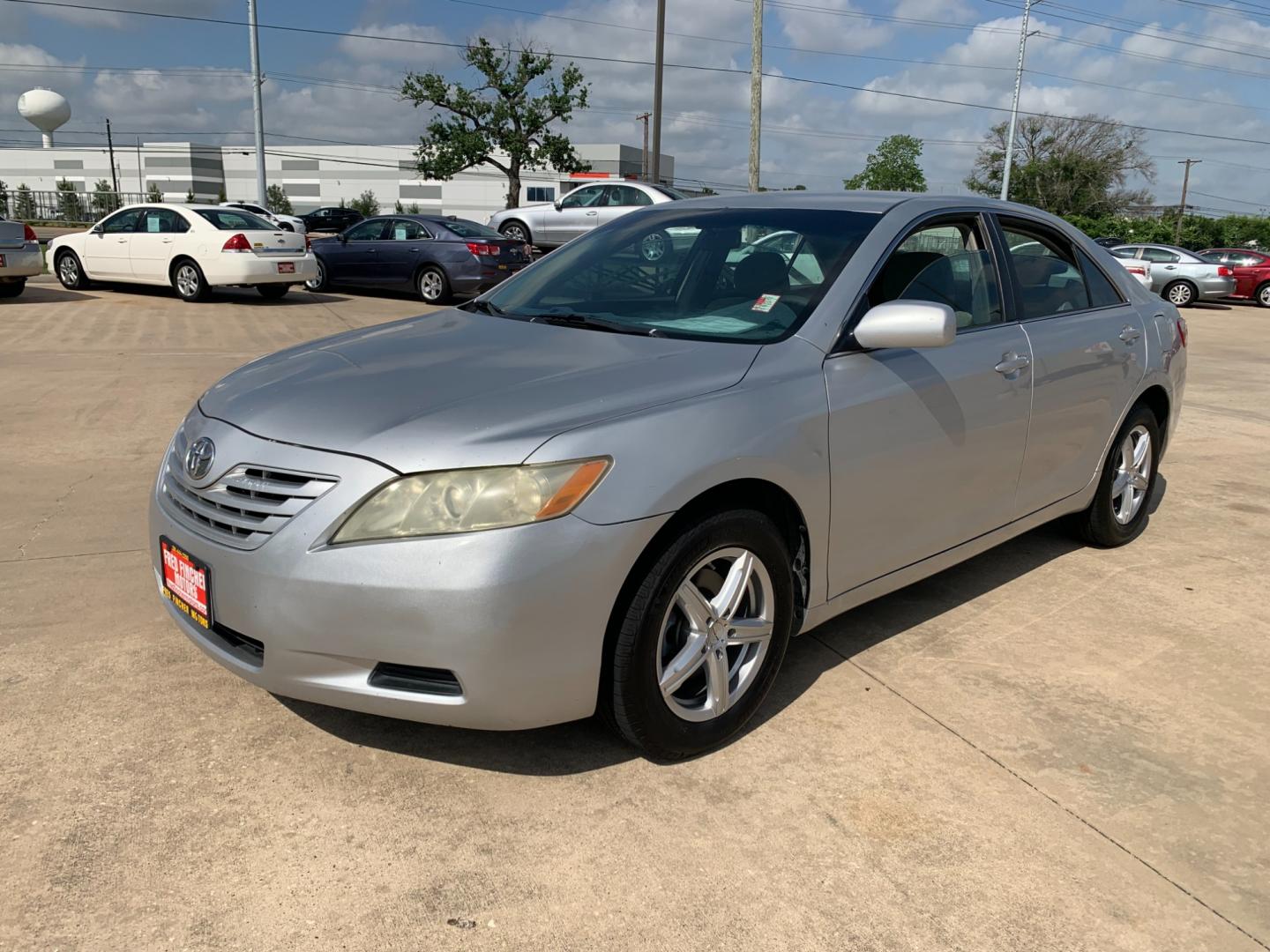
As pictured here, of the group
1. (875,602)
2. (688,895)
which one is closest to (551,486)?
(688,895)

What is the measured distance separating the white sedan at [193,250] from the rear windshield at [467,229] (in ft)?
7.15

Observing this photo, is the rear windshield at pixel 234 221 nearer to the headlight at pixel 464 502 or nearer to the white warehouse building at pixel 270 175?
the headlight at pixel 464 502

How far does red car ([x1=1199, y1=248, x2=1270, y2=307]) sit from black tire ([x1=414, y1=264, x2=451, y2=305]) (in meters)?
19.3

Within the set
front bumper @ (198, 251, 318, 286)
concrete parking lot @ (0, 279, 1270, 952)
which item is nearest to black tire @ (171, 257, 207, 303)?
front bumper @ (198, 251, 318, 286)

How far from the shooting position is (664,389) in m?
2.83

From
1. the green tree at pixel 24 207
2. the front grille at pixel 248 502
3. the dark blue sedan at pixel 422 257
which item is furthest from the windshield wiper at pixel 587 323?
the green tree at pixel 24 207

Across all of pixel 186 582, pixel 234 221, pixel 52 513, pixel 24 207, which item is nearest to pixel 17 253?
pixel 234 221

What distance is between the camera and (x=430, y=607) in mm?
2441

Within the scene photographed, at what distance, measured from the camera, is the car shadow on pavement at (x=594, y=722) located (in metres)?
2.97

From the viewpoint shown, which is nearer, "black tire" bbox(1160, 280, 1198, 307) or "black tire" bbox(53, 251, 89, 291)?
"black tire" bbox(53, 251, 89, 291)

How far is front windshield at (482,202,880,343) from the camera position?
3.40 metres

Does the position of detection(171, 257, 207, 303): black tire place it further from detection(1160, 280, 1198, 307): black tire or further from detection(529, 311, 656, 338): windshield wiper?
detection(1160, 280, 1198, 307): black tire

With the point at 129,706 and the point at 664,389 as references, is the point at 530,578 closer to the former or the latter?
the point at 664,389

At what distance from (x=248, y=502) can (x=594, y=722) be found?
3.96 feet
